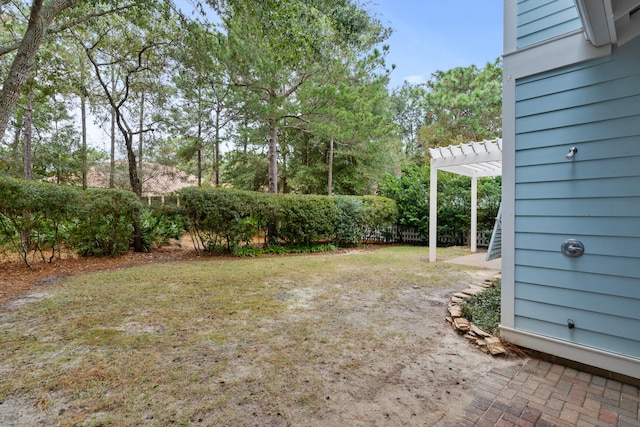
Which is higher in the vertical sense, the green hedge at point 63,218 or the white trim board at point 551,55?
the white trim board at point 551,55

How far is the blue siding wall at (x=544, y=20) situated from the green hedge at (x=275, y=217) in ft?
19.3

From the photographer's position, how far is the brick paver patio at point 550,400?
5.38 ft

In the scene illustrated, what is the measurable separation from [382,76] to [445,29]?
2.50 m

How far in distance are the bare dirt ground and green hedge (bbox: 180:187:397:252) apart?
3420 millimetres

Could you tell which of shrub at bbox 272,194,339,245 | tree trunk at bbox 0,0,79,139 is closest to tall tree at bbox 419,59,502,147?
shrub at bbox 272,194,339,245

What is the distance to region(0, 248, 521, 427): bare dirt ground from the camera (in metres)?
1.63

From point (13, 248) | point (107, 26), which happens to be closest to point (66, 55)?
point (107, 26)

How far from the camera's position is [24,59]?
13.4 ft

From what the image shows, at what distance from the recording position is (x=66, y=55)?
28.6 feet

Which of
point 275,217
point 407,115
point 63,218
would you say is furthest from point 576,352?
point 407,115

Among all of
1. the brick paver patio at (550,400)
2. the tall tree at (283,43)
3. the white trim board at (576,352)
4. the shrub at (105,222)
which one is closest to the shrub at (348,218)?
the tall tree at (283,43)

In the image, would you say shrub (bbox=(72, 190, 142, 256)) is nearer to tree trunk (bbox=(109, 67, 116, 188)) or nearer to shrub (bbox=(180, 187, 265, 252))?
shrub (bbox=(180, 187, 265, 252))

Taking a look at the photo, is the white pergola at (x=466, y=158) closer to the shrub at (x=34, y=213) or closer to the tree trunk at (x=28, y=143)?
the shrub at (x=34, y=213)

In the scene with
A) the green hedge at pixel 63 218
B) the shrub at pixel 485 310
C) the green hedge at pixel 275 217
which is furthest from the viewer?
the green hedge at pixel 275 217
